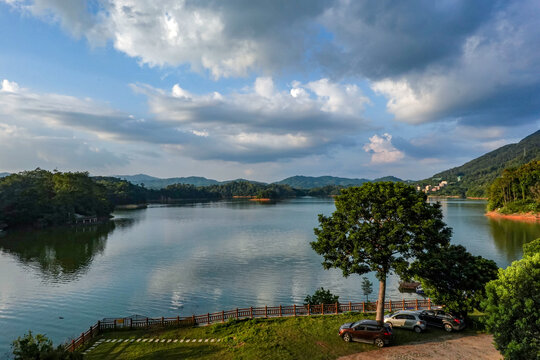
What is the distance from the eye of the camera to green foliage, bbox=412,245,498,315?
24.8m

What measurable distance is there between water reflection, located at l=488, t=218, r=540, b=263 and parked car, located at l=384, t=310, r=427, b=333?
39.0 m

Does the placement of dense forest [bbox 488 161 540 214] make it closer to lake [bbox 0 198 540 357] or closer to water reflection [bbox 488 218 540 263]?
water reflection [bbox 488 218 540 263]

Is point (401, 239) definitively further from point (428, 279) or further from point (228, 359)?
point (228, 359)

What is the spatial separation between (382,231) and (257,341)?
12.8m

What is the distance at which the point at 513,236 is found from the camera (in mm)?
76312

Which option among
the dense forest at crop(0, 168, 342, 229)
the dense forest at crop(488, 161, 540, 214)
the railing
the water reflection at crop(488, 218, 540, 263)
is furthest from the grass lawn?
the dense forest at crop(488, 161, 540, 214)

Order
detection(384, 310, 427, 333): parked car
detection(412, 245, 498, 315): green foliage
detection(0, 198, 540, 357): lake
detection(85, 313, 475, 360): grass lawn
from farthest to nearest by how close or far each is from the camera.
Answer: detection(0, 198, 540, 357): lake, detection(412, 245, 498, 315): green foliage, detection(384, 310, 427, 333): parked car, detection(85, 313, 475, 360): grass lawn

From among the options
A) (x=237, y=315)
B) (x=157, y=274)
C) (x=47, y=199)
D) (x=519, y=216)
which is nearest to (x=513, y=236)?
(x=519, y=216)

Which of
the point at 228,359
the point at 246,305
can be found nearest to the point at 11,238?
the point at 246,305

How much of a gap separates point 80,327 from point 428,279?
33.4 m

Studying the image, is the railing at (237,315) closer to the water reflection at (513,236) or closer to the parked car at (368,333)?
the parked car at (368,333)

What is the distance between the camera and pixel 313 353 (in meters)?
21.3

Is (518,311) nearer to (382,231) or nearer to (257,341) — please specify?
(382,231)

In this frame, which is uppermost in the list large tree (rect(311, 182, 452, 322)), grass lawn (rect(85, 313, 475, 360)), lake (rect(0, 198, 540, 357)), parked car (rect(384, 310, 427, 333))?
large tree (rect(311, 182, 452, 322))
